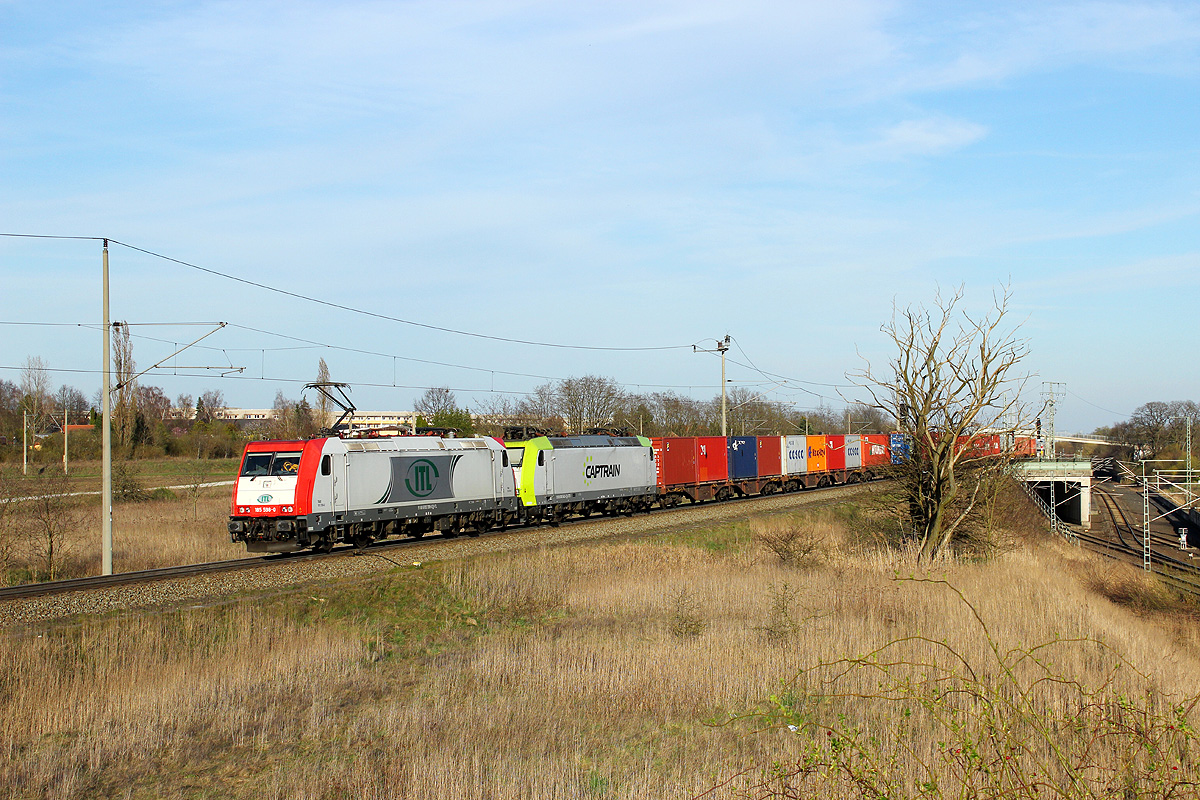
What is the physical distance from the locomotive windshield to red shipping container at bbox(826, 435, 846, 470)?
120ft

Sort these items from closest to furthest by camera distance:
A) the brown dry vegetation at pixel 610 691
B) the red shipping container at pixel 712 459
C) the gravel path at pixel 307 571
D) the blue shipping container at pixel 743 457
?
the brown dry vegetation at pixel 610 691, the gravel path at pixel 307 571, the red shipping container at pixel 712 459, the blue shipping container at pixel 743 457

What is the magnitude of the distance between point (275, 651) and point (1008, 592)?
14.3 m

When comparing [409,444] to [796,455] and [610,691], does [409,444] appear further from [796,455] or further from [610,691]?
[796,455]

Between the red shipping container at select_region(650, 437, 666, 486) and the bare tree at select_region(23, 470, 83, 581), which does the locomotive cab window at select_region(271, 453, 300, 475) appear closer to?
the bare tree at select_region(23, 470, 83, 581)

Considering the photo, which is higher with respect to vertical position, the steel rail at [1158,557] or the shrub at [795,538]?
the shrub at [795,538]

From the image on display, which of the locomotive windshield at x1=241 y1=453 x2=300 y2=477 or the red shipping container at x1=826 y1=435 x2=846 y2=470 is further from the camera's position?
the red shipping container at x1=826 y1=435 x2=846 y2=470

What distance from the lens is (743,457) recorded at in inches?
1646

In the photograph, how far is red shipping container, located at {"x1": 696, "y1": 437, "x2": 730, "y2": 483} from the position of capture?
38.9 metres

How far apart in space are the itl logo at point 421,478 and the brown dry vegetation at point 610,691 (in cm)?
475

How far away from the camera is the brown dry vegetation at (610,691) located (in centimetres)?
687

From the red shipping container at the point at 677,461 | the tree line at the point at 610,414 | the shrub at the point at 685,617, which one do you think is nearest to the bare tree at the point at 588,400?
the tree line at the point at 610,414

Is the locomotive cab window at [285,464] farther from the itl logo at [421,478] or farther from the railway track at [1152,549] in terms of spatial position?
the railway track at [1152,549]

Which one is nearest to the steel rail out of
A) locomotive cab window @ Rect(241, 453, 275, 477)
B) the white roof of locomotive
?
the white roof of locomotive

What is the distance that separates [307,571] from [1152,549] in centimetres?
4948
